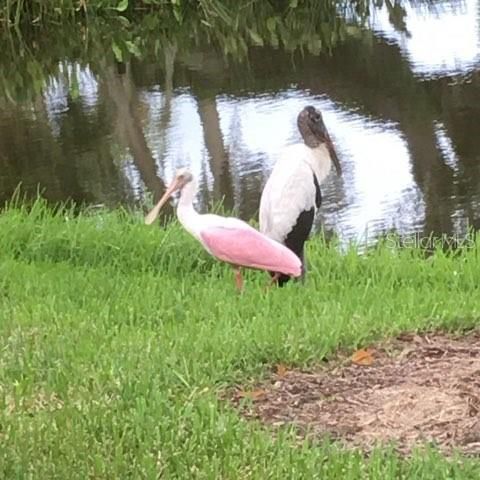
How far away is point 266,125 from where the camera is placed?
43.7ft

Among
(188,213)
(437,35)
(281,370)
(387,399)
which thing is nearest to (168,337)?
(281,370)

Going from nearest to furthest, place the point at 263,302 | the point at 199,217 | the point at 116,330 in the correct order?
the point at 116,330, the point at 263,302, the point at 199,217

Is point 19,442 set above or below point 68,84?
above

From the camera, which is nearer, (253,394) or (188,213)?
(253,394)

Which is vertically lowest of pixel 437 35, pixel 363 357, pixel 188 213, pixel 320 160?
pixel 437 35

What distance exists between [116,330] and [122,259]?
209 cm

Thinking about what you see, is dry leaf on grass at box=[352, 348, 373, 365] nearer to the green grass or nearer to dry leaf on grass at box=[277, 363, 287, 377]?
the green grass

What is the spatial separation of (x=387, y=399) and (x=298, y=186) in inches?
85.9

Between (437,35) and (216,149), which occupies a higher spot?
(216,149)

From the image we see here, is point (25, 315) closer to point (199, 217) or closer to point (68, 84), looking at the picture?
point (199, 217)

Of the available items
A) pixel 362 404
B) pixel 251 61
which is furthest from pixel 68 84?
pixel 362 404

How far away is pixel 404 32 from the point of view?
60.2 ft

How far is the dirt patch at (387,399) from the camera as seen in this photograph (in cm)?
409

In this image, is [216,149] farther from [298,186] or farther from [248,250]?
[248,250]
